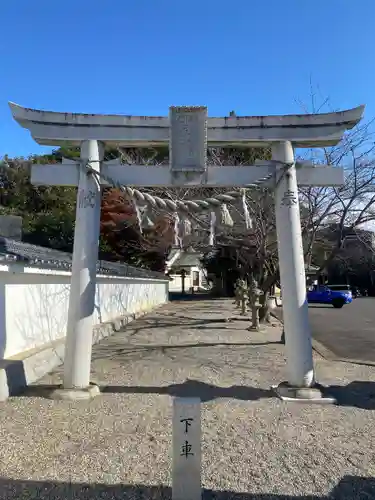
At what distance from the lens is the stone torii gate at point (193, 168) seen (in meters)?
6.21

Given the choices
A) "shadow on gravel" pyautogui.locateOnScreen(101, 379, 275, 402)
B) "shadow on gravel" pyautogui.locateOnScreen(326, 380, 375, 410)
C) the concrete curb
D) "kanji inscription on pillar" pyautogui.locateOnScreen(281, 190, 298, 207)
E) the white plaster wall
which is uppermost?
"kanji inscription on pillar" pyautogui.locateOnScreen(281, 190, 298, 207)

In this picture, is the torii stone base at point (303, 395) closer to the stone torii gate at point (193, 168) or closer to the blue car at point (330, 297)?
Answer: the stone torii gate at point (193, 168)

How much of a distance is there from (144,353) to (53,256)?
9.84 feet

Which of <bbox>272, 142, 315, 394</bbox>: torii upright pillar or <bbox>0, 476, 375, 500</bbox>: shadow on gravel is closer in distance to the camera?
<bbox>0, 476, 375, 500</bbox>: shadow on gravel

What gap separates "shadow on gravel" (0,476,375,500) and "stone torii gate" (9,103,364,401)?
2671mm

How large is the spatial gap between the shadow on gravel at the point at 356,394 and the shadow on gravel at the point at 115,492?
2.45 metres

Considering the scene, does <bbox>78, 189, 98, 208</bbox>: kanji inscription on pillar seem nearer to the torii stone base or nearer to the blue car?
the torii stone base

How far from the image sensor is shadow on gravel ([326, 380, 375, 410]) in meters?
5.85

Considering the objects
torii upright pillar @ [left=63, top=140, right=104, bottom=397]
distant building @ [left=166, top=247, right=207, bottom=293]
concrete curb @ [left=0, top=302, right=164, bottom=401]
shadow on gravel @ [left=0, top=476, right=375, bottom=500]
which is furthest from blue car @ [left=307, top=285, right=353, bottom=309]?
shadow on gravel @ [left=0, top=476, right=375, bottom=500]

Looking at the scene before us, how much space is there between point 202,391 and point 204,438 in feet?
6.26

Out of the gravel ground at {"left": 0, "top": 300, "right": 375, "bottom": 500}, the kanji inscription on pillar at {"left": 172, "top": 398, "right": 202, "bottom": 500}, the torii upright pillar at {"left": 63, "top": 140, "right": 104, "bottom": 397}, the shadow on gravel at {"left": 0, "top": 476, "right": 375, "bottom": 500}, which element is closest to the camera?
the kanji inscription on pillar at {"left": 172, "top": 398, "right": 202, "bottom": 500}

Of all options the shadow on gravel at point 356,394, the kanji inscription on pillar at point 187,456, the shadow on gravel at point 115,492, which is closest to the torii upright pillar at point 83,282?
the shadow on gravel at point 115,492

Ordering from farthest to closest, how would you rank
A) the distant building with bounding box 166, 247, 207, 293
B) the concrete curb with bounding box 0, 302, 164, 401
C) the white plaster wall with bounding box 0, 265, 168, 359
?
the distant building with bounding box 166, 247, 207, 293, the white plaster wall with bounding box 0, 265, 168, 359, the concrete curb with bounding box 0, 302, 164, 401

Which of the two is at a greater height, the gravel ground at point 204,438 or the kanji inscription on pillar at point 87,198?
the kanji inscription on pillar at point 87,198
